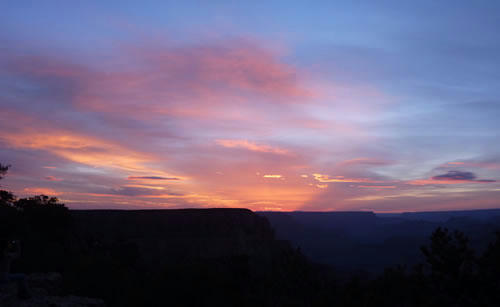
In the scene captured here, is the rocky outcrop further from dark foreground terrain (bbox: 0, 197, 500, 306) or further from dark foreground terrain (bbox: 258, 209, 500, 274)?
dark foreground terrain (bbox: 258, 209, 500, 274)

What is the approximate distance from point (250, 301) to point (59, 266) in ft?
54.2

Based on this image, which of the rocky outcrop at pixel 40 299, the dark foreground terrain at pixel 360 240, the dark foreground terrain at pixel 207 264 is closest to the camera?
the rocky outcrop at pixel 40 299

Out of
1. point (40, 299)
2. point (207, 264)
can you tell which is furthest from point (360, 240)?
point (40, 299)

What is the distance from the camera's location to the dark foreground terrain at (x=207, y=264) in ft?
46.8

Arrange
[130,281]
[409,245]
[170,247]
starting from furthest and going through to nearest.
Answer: [409,245], [170,247], [130,281]

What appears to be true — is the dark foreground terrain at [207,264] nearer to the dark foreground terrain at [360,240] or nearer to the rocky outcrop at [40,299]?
the rocky outcrop at [40,299]

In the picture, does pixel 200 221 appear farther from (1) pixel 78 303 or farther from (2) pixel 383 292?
(1) pixel 78 303

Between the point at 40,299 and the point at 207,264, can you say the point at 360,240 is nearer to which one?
the point at 207,264

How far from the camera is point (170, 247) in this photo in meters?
46.7

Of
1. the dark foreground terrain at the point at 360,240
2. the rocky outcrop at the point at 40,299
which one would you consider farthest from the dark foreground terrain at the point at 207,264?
the dark foreground terrain at the point at 360,240

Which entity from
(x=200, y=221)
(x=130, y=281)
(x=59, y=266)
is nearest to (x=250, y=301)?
(x=130, y=281)

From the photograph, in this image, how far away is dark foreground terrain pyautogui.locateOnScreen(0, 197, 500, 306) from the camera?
1426 centimetres

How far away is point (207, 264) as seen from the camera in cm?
1641

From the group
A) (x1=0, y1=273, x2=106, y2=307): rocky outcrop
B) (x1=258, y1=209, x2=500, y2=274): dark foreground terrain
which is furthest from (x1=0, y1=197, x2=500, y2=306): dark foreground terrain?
(x1=258, y1=209, x2=500, y2=274): dark foreground terrain
